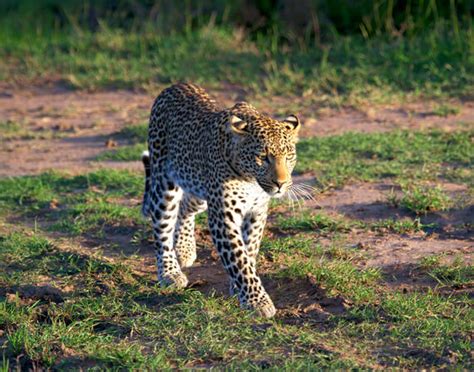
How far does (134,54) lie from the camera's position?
15.0 meters

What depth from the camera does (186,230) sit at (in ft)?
27.5

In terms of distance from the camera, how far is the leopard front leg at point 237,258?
22.9 feet

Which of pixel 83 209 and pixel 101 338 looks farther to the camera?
pixel 83 209

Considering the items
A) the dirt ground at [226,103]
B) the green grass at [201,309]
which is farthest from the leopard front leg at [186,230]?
the green grass at [201,309]

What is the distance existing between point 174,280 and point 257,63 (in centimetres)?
703

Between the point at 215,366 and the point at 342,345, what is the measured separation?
0.79 m

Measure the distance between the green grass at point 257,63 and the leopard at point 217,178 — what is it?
4868 mm

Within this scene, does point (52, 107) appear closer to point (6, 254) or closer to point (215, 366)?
point (6, 254)

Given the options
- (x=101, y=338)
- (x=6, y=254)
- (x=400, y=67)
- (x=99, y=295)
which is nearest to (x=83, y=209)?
(x=6, y=254)

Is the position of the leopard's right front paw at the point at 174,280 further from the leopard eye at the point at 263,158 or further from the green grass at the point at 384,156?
the green grass at the point at 384,156

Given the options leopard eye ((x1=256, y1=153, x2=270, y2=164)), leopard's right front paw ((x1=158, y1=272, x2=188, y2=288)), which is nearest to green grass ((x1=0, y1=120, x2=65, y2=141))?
leopard's right front paw ((x1=158, y1=272, x2=188, y2=288))

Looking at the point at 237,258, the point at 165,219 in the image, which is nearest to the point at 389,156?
the point at 165,219

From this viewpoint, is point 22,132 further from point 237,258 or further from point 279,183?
point 279,183

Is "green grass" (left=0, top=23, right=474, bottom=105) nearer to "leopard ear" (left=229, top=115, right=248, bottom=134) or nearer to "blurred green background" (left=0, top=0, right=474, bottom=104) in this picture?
"blurred green background" (left=0, top=0, right=474, bottom=104)
